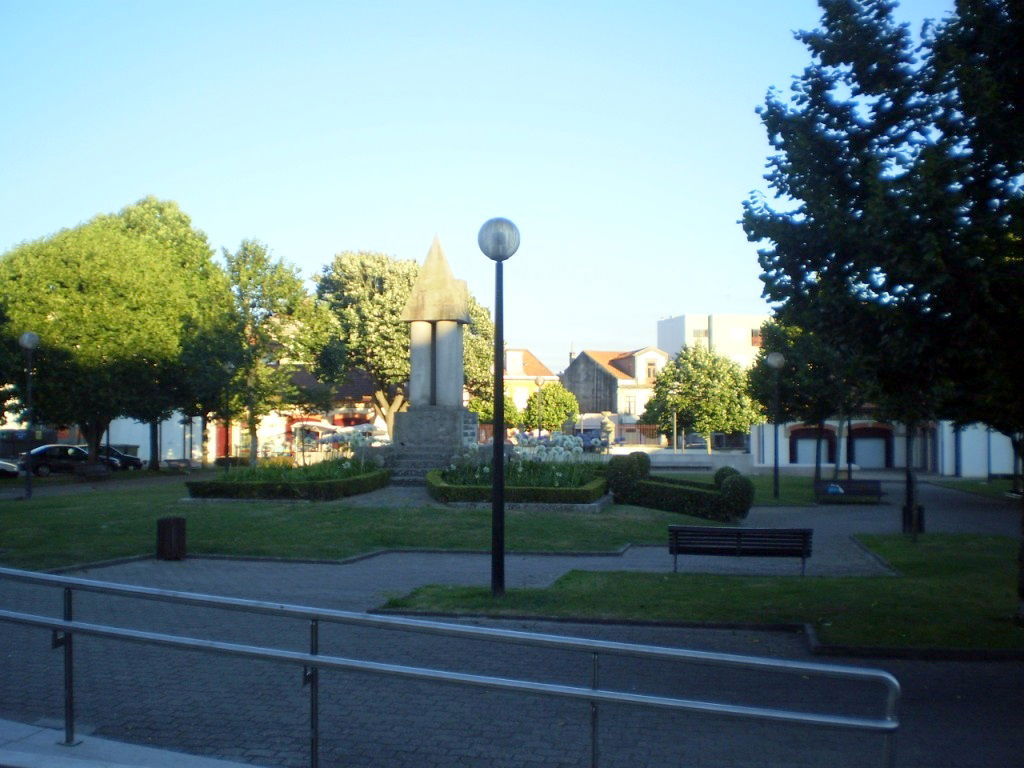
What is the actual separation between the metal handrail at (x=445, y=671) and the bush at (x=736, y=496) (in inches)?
744

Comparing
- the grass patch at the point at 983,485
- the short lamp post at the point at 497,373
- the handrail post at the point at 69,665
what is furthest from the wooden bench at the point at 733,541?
the grass patch at the point at 983,485

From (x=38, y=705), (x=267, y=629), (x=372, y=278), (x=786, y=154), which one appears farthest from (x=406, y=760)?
(x=372, y=278)

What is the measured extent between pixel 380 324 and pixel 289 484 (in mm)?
30575

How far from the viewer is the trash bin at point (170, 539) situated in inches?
630

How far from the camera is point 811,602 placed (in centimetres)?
1137

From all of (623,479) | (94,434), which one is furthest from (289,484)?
(94,434)

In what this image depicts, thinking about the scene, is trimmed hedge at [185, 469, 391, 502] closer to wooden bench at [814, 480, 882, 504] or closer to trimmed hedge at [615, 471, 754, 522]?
trimmed hedge at [615, 471, 754, 522]

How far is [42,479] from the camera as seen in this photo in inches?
1654

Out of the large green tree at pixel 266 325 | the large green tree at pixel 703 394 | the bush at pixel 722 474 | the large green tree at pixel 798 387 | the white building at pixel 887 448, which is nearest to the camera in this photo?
the bush at pixel 722 474

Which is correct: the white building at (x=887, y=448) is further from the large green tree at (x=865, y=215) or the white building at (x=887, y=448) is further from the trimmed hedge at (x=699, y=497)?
the large green tree at (x=865, y=215)

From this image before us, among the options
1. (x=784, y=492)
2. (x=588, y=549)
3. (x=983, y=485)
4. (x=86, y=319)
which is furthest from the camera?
(x=983, y=485)

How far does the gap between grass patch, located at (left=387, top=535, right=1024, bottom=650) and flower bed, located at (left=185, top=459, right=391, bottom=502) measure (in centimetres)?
1234

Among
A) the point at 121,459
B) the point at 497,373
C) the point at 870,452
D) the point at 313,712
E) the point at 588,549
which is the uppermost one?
the point at 497,373

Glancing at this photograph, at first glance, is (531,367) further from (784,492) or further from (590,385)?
(784,492)
